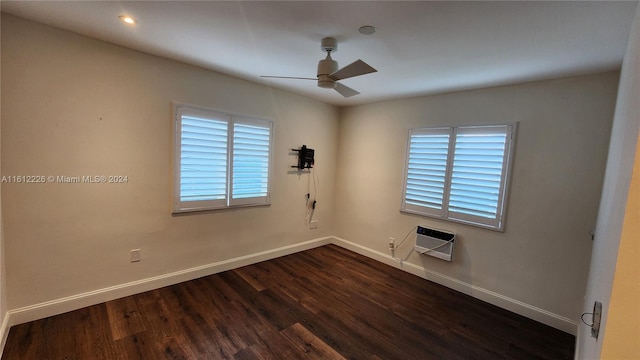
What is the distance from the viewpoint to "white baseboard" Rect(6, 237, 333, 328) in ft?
7.48

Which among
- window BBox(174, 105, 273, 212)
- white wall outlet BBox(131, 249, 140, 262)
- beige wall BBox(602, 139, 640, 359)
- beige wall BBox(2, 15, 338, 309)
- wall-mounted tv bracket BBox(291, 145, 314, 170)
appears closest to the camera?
beige wall BBox(602, 139, 640, 359)

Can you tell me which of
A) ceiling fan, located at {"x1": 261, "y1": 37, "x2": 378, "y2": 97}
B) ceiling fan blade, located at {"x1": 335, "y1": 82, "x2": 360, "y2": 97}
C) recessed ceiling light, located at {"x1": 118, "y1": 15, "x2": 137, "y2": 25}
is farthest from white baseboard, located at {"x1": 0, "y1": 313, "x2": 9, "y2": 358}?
ceiling fan blade, located at {"x1": 335, "y1": 82, "x2": 360, "y2": 97}

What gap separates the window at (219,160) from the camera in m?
2.98

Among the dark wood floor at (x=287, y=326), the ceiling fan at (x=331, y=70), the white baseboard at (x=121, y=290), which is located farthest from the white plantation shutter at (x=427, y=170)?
the white baseboard at (x=121, y=290)

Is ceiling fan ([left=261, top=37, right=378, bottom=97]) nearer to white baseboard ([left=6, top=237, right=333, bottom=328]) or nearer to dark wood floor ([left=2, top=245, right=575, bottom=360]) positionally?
dark wood floor ([left=2, top=245, right=575, bottom=360])

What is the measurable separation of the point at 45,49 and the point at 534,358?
474 cm

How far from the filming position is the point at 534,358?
2.23 meters

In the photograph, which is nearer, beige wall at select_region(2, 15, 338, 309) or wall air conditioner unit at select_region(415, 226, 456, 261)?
beige wall at select_region(2, 15, 338, 309)

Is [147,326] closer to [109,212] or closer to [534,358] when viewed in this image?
[109,212]

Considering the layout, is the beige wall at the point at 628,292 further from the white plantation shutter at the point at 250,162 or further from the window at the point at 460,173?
the white plantation shutter at the point at 250,162

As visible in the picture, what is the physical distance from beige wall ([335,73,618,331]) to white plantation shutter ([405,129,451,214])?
157 mm

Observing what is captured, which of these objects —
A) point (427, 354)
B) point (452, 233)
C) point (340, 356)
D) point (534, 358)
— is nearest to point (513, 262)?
point (452, 233)

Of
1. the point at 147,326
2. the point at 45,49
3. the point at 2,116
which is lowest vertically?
the point at 147,326

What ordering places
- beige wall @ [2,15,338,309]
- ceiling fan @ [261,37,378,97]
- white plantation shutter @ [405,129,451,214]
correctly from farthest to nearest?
white plantation shutter @ [405,129,451,214] < beige wall @ [2,15,338,309] < ceiling fan @ [261,37,378,97]
